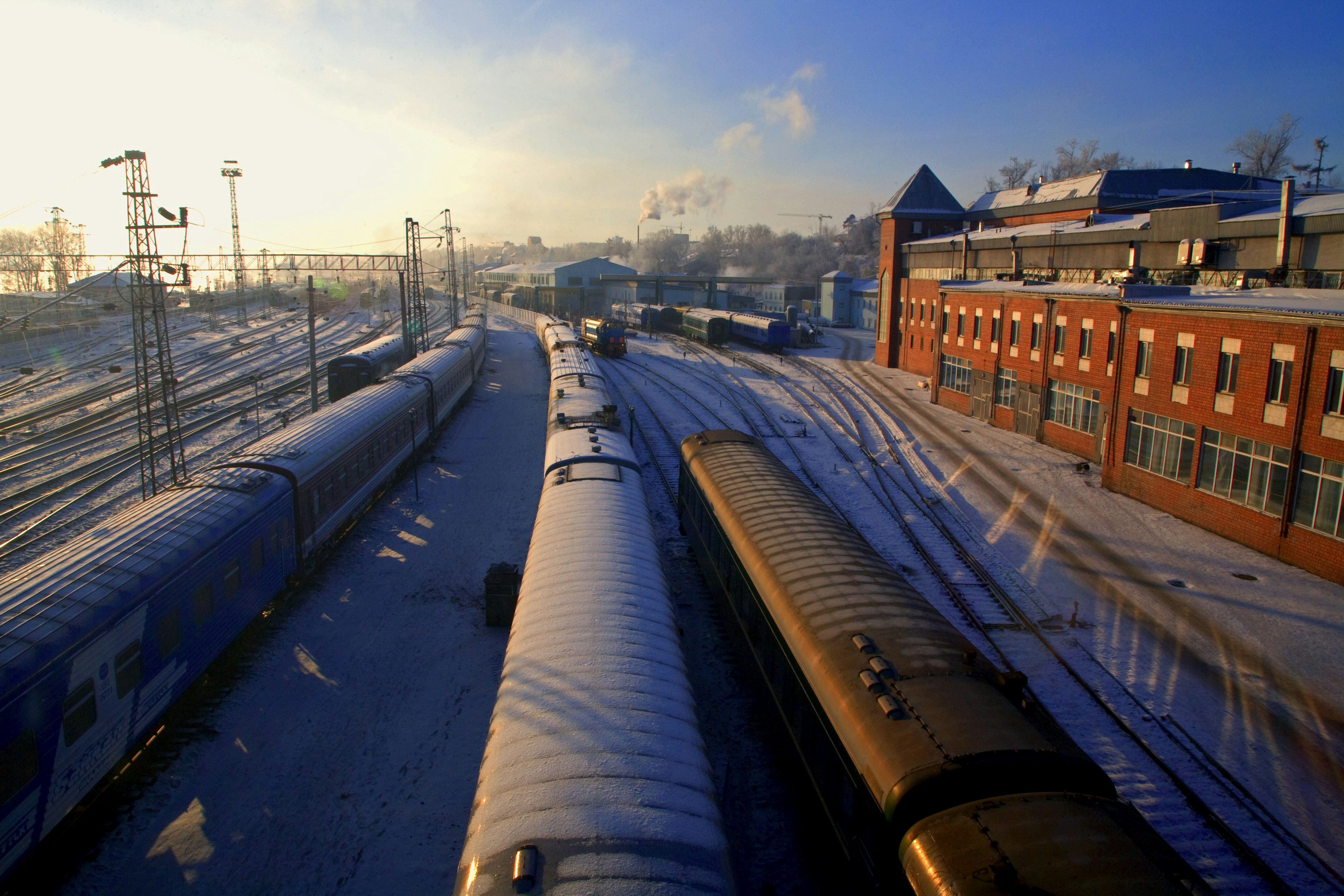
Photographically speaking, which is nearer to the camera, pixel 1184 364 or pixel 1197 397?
pixel 1197 397

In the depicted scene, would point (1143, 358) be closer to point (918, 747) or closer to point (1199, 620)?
point (1199, 620)

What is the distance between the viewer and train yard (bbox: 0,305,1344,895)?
588 cm

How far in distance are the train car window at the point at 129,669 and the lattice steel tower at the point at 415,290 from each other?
29315 mm

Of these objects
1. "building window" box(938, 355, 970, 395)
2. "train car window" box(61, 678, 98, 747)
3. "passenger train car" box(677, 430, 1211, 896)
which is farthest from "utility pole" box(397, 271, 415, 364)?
"passenger train car" box(677, 430, 1211, 896)

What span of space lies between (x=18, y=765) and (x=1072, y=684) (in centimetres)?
1353

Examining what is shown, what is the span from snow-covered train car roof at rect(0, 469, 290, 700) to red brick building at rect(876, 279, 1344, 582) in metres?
21.1

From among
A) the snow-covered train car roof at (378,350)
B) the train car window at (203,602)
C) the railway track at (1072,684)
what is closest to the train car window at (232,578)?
the train car window at (203,602)

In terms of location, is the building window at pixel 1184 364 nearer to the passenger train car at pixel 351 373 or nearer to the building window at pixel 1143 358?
the building window at pixel 1143 358

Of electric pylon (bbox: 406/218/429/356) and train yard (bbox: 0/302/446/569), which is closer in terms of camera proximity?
train yard (bbox: 0/302/446/569)

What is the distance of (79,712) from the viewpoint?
317 inches

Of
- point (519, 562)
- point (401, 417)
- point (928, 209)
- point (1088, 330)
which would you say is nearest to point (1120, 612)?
point (519, 562)

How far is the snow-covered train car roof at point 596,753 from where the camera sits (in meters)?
5.09

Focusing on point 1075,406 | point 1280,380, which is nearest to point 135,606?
point 1280,380

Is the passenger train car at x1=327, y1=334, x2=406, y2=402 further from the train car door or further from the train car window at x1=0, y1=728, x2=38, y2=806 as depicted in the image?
the train car window at x1=0, y1=728, x2=38, y2=806
